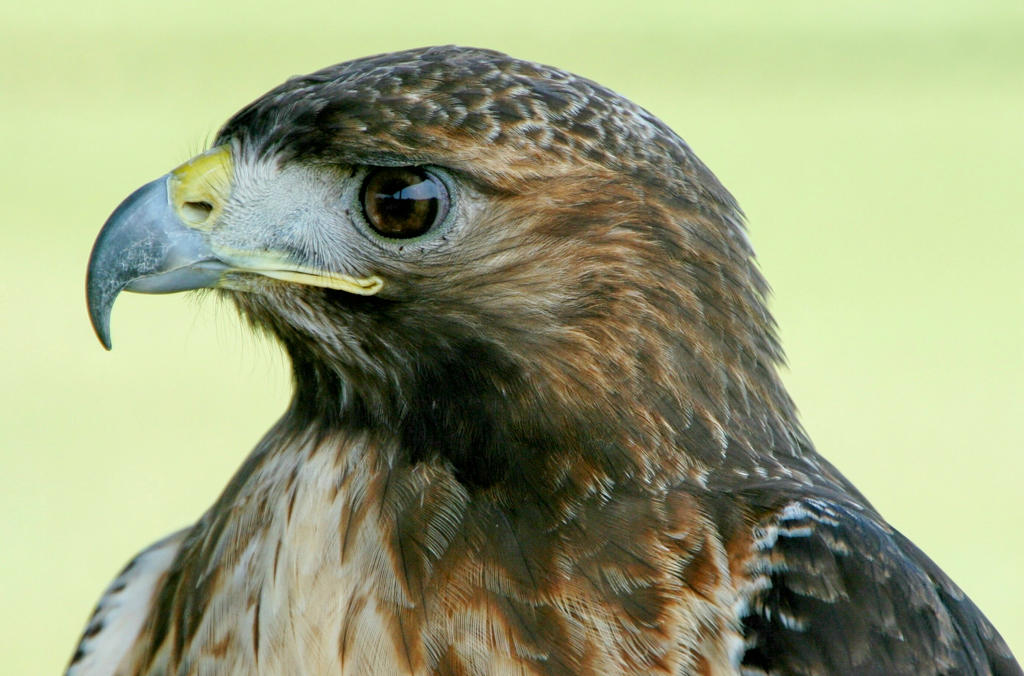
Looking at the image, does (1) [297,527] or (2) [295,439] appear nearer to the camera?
(1) [297,527]

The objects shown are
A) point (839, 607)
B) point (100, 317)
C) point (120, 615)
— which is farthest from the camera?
point (120, 615)

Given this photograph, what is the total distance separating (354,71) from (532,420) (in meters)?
0.70

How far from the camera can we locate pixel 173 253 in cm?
220

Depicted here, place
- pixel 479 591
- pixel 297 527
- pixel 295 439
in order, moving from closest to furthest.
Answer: pixel 479 591 < pixel 297 527 < pixel 295 439

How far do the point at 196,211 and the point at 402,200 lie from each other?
382mm

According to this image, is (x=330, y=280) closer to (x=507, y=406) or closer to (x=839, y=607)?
(x=507, y=406)

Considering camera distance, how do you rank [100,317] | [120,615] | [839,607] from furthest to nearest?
[120,615] < [100,317] < [839,607]

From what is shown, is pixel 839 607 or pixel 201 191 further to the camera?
pixel 201 191

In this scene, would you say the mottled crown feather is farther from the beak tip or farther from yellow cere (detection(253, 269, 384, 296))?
the beak tip

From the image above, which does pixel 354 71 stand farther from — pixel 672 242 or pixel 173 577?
pixel 173 577

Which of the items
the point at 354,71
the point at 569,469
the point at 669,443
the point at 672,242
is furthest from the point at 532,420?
the point at 354,71

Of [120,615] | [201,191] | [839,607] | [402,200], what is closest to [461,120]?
[402,200]

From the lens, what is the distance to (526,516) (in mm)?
2227

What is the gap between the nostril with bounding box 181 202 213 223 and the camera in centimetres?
225
